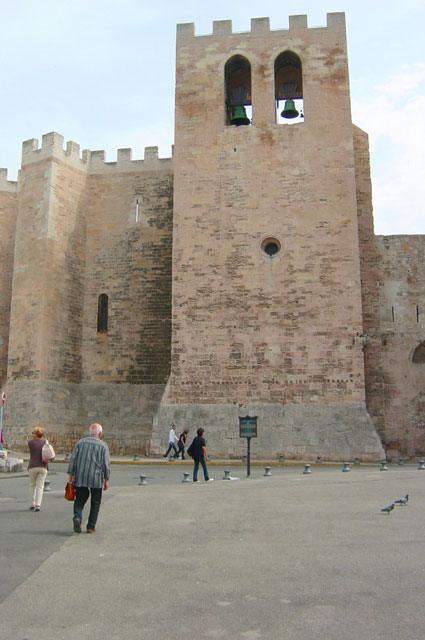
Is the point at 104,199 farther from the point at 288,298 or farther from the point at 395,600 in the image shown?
the point at 395,600

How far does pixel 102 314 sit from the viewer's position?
22344 mm

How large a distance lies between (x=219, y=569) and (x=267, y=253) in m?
14.5

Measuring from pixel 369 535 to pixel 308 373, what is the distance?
466 inches

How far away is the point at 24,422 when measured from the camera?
762 inches

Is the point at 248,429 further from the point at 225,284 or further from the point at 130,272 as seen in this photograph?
the point at 130,272

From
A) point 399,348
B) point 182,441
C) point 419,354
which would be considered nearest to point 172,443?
point 182,441

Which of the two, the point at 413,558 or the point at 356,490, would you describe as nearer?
the point at 413,558

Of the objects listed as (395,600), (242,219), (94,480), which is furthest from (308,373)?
(395,600)

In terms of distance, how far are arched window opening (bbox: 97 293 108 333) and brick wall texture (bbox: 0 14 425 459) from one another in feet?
0.58

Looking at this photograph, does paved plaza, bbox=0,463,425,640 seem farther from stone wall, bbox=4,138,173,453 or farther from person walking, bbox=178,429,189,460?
stone wall, bbox=4,138,173,453

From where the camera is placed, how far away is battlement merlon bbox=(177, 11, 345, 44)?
2011cm

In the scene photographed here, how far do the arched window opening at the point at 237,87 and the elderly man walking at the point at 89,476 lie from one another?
1525cm

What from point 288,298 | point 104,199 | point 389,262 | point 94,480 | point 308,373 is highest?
point 104,199

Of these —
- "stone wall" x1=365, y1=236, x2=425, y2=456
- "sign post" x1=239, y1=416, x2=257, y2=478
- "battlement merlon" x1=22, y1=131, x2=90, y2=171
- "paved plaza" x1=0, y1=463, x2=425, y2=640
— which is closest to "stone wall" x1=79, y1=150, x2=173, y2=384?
"battlement merlon" x1=22, y1=131, x2=90, y2=171
